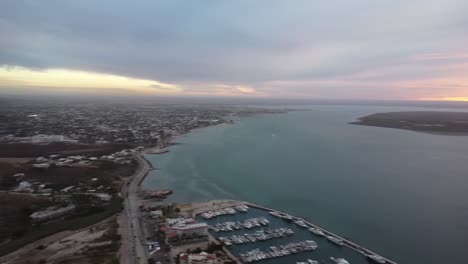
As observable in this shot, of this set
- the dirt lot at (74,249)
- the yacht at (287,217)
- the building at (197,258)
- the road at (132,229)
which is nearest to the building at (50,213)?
the dirt lot at (74,249)

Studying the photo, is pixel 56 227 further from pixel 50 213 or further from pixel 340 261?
pixel 340 261

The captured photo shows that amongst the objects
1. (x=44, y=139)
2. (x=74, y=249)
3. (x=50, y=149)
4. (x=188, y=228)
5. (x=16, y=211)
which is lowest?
(x=74, y=249)

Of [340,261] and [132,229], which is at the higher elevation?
[340,261]

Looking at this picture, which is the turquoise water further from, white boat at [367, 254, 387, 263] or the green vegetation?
the green vegetation

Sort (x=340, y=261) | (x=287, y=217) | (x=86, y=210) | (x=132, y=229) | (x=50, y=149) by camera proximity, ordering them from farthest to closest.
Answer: (x=50, y=149) < (x=86, y=210) < (x=287, y=217) < (x=132, y=229) < (x=340, y=261)

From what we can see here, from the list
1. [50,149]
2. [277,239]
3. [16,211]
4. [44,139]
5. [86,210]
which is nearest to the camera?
[277,239]

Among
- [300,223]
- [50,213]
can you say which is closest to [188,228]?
[300,223]

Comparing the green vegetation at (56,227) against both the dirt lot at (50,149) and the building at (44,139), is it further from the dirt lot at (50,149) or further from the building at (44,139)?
the building at (44,139)
